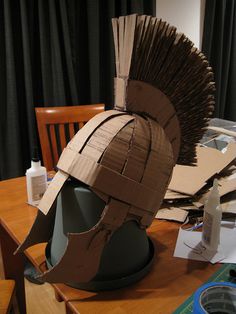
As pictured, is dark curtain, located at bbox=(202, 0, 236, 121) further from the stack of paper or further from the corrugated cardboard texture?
the corrugated cardboard texture

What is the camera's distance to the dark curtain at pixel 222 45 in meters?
3.16

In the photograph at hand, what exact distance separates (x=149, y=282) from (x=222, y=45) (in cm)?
305

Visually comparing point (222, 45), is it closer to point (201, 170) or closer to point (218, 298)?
point (201, 170)

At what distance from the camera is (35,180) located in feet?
3.36

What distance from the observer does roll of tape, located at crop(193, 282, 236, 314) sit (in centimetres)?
58

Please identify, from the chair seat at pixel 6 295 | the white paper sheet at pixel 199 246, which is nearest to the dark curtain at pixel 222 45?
the white paper sheet at pixel 199 246

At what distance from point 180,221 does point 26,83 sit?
4.75ft

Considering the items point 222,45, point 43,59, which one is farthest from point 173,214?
point 222,45

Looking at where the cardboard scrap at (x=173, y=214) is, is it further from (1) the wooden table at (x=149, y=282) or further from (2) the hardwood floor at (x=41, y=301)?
(2) the hardwood floor at (x=41, y=301)

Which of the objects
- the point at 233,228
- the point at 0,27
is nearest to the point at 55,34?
the point at 0,27

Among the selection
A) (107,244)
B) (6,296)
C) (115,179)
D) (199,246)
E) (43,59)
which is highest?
(43,59)

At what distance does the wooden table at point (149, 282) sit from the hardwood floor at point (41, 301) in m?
0.75

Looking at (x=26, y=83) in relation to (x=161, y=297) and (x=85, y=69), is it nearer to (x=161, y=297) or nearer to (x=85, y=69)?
(x=85, y=69)

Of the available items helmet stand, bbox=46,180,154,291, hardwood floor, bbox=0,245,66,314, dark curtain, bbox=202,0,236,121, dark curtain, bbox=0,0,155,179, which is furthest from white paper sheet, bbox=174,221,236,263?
dark curtain, bbox=202,0,236,121
